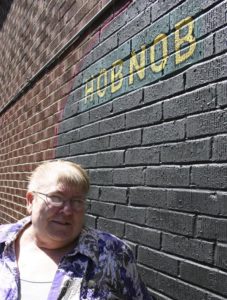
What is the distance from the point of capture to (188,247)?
2.54m

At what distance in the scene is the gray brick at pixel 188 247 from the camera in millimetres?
2377

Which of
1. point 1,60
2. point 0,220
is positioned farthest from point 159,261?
point 1,60

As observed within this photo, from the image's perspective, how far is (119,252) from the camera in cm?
232

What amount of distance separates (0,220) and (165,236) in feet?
18.6

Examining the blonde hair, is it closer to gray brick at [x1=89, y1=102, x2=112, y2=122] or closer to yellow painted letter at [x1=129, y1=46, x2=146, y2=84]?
yellow painted letter at [x1=129, y1=46, x2=146, y2=84]

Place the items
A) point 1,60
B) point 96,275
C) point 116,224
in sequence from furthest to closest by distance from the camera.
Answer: point 1,60
point 116,224
point 96,275

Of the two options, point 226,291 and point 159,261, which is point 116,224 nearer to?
point 159,261

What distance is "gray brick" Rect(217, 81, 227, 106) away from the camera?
2301 millimetres

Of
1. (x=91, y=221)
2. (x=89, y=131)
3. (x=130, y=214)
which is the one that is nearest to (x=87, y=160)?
(x=89, y=131)

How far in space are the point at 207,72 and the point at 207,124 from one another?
0.85ft

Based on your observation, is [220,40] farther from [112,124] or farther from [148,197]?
[112,124]

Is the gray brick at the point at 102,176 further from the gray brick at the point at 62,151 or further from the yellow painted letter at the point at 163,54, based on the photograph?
the yellow painted letter at the point at 163,54

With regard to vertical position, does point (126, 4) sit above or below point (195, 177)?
above

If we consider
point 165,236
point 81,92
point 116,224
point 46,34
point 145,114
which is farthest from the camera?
point 46,34
